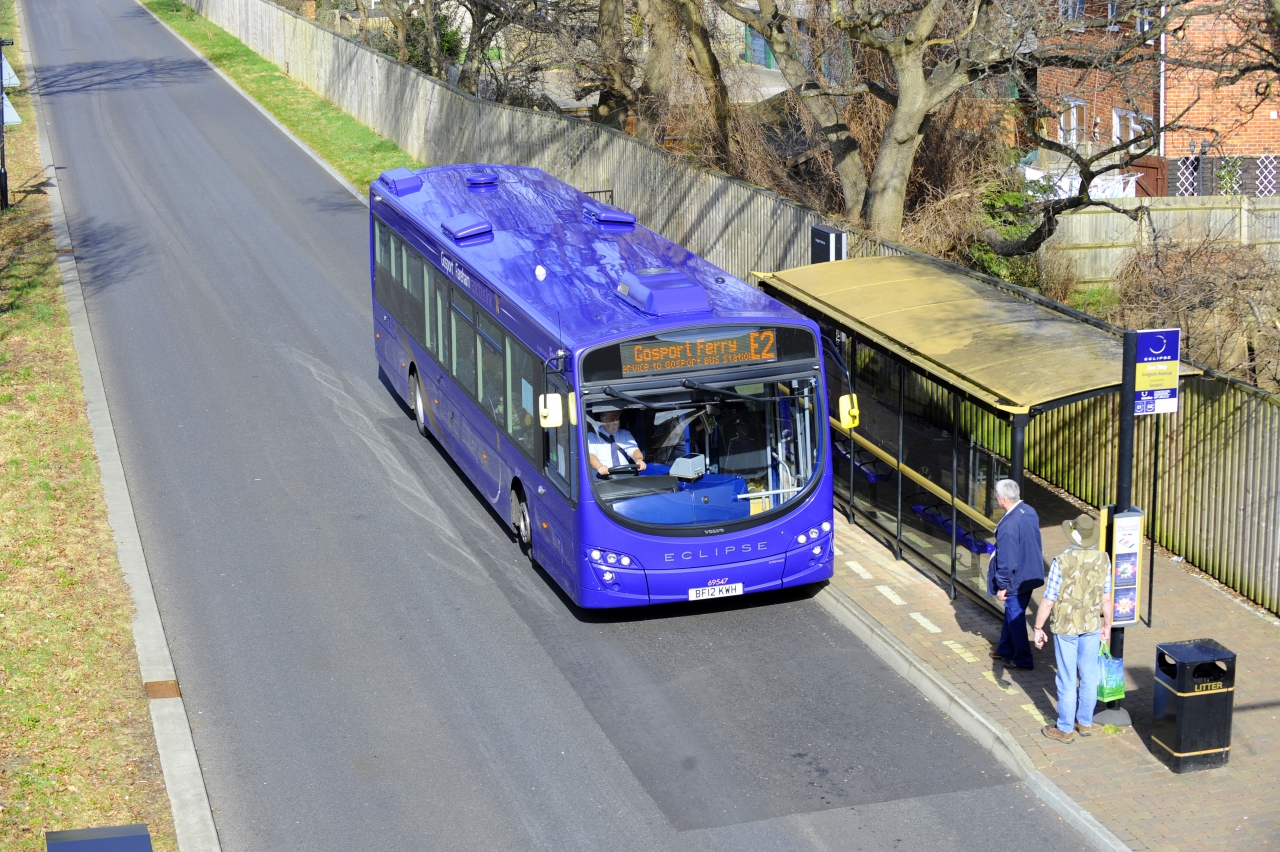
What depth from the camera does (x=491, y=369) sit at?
14.0 meters

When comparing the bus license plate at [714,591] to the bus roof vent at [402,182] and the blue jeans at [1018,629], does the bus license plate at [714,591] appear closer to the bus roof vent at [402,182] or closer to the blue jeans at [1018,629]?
the blue jeans at [1018,629]

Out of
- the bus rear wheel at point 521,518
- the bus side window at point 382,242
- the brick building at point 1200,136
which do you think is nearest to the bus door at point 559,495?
the bus rear wheel at point 521,518

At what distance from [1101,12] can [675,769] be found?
2246 cm

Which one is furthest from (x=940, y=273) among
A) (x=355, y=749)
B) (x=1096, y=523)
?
(x=355, y=749)

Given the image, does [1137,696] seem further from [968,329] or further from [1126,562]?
[968,329]

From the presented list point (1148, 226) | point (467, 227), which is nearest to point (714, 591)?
point (467, 227)

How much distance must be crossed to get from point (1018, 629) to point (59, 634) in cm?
801

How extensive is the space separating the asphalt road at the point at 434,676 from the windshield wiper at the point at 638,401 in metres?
2.05

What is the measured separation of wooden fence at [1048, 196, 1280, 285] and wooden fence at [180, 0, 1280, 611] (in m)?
0.03

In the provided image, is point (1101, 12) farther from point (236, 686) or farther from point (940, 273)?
point (236, 686)

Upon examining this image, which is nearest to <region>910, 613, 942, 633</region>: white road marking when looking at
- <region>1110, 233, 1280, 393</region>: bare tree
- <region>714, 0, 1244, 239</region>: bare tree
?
<region>1110, 233, 1280, 393</region>: bare tree

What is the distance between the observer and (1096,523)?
9930 mm

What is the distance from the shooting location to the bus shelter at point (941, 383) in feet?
38.3

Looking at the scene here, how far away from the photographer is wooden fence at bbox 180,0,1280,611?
12266 mm
